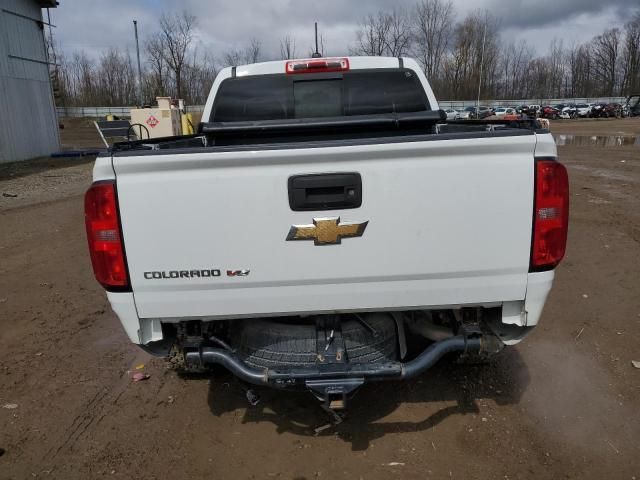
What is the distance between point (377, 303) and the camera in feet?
8.91

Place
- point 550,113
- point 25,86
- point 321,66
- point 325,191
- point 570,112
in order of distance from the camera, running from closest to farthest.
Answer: point 325,191, point 321,66, point 25,86, point 550,113, point 570,112

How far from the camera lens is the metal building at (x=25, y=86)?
1975cm

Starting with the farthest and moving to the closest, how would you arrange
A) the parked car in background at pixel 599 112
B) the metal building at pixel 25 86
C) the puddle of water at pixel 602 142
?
the parked car in background at pixel 599 112 → the puddle of water at pixel 602 142 → the metal building at pixel 25 86

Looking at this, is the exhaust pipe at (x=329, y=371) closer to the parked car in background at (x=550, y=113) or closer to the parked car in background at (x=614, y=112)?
the parked car in background at (x=550, y=113)

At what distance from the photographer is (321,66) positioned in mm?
4453

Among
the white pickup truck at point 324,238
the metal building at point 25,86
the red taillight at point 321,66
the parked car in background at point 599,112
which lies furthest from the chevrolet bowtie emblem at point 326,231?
the parked car in background at point 599,112

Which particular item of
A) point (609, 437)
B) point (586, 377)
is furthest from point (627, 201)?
point (609, 437)

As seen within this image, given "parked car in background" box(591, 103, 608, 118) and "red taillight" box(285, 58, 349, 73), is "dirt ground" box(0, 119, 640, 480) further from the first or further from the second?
"parked car in background" box(591, 103, 608, 118)

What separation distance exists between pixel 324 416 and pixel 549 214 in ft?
6.34

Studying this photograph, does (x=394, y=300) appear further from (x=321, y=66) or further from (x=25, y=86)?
(x=25, y=86)

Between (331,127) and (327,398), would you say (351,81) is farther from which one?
(327,398)

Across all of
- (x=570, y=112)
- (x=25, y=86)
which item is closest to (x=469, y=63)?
(x=570, y=112)

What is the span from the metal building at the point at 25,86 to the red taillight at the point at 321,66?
19.0 meters

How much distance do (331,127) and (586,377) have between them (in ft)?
8.62
